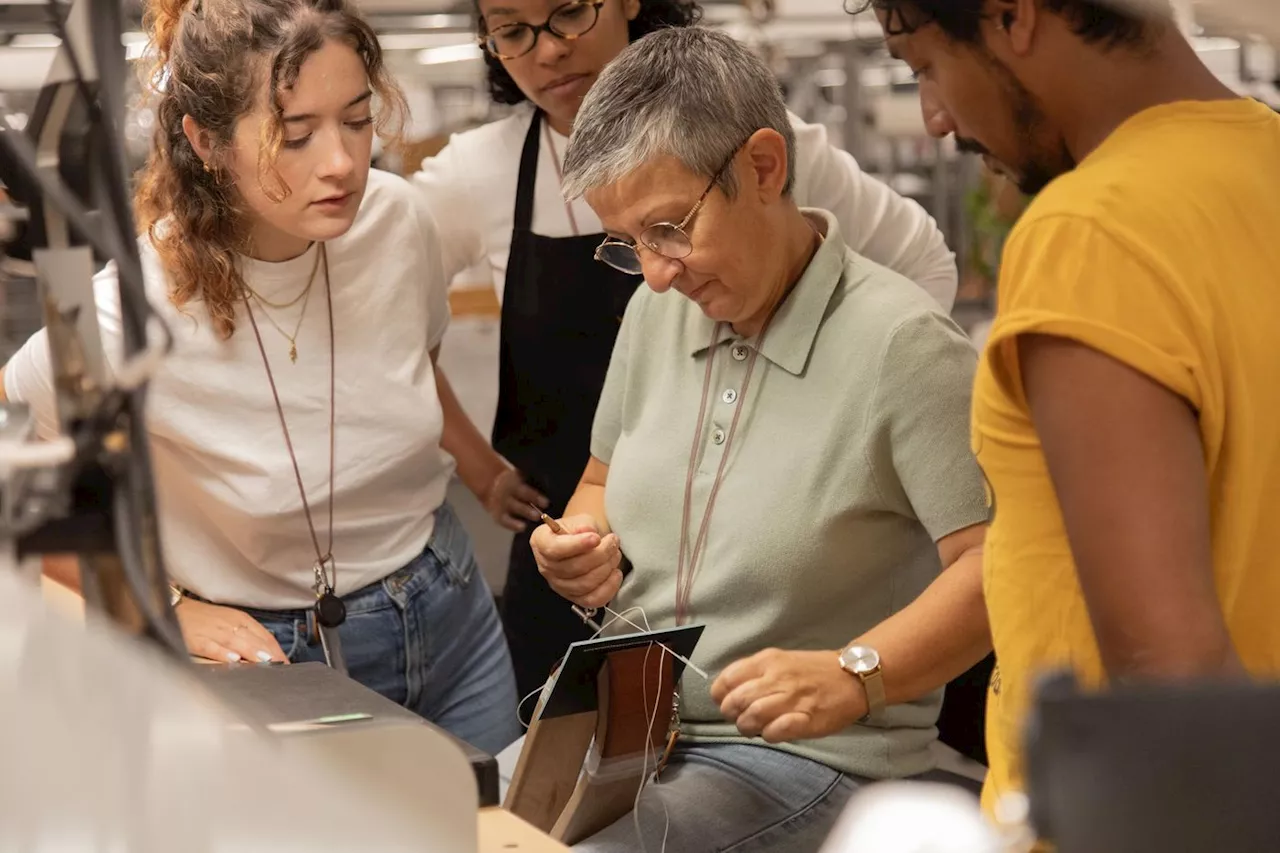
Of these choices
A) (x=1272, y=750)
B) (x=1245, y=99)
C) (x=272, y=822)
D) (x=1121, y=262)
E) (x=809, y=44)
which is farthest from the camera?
(x=809, y=44)

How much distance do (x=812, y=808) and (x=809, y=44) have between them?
11.6ft

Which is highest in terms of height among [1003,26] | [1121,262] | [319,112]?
[1003,26]

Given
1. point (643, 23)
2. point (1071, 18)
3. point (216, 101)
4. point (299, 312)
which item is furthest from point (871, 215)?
point (1071, 18)

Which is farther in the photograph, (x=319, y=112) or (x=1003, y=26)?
(x=319, y=112)

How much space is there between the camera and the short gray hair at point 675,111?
4.86 ft

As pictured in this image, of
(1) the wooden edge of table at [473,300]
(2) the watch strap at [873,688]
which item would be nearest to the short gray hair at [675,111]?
(2) the watch strap at [873,688]

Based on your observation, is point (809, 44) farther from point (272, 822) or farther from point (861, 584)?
point (272, 822)

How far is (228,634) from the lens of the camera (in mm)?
1590

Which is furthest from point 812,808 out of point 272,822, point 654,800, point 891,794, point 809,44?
point 809,44

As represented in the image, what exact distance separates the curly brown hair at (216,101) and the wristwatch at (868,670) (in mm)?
826

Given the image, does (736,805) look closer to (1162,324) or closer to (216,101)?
(1162,324)

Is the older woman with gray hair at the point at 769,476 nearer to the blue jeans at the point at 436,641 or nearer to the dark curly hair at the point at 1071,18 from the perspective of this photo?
the blue jeans at the point at 436,641

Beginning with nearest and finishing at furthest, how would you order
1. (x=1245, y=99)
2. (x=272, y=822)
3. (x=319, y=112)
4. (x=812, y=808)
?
(x=272, y=822) < (x=1245, y=99) < (x=812, y=808) < (x=319, y=112)

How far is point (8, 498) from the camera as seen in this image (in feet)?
2.32
